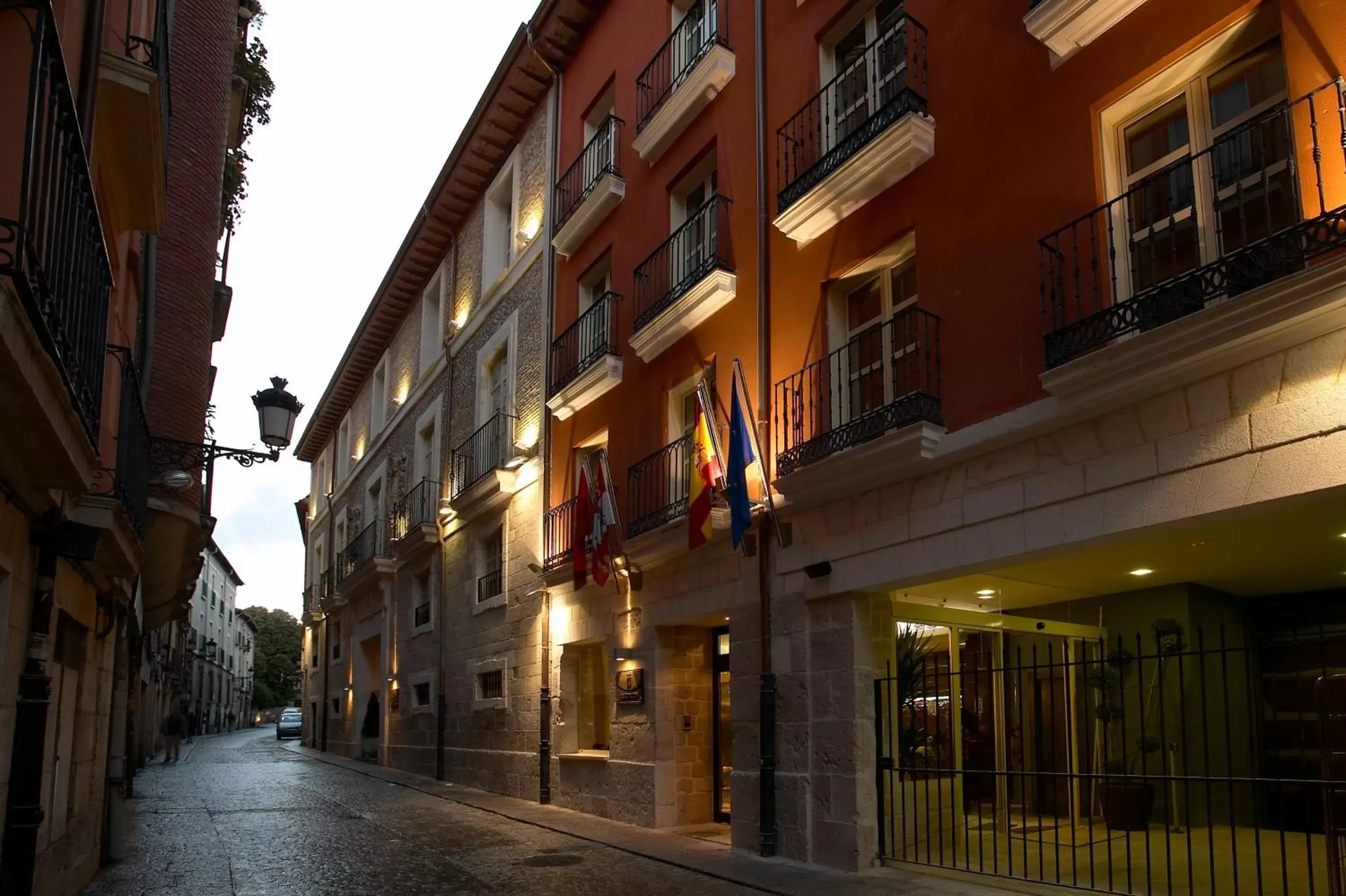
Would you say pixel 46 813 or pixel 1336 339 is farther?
pixel 46 813

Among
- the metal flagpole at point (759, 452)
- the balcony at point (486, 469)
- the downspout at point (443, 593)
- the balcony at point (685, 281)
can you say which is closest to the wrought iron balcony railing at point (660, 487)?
the balcony at point (685, 281)

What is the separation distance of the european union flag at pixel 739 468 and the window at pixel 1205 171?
12.7 ft

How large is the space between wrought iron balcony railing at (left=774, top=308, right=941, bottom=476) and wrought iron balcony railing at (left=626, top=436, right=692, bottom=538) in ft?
6.74

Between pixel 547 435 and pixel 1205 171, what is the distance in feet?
35.6

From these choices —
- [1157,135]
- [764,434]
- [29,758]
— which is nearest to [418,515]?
[764,434]

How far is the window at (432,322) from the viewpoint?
23.5 meters

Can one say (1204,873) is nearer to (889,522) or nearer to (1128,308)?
(889,522)

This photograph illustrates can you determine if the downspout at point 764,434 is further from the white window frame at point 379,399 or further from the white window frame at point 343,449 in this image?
the white window frame at point 343,449

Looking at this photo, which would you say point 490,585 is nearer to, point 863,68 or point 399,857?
point 399,857

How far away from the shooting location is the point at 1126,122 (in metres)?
7.63

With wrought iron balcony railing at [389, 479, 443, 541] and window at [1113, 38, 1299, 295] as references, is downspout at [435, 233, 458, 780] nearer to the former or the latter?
wrought iron balcony railing at [389, 479, 443, 541]

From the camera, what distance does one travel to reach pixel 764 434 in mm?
10797

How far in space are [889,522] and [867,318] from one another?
6.85 ft

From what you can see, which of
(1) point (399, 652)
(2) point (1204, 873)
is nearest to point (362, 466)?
(1) point (399, 652)
